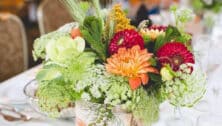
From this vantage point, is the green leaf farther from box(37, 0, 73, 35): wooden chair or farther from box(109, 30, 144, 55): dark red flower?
box(37, 0, 73, 35): wooden chair

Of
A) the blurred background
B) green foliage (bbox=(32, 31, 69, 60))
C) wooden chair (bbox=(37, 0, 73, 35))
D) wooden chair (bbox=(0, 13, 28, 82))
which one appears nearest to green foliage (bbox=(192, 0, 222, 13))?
the blurred background

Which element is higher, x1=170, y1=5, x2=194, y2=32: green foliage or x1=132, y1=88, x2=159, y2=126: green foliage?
x1=170, y1=5, x2=194, y2=32: green foliage

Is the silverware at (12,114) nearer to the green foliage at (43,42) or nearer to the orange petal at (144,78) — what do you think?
the green foliage at (43,42)

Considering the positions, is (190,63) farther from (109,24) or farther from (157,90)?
(109,24)

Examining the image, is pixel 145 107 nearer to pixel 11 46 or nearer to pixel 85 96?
pixel 85 96

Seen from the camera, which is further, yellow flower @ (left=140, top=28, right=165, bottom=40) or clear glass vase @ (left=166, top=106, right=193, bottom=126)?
clear glass vase @ (left=166, top=106, right=193, bottom=126)

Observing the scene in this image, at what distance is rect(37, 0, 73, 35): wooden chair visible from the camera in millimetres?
2205

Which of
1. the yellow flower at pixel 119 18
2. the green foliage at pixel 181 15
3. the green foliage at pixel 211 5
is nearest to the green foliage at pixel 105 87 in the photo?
the yellow flower at pixel 119 18

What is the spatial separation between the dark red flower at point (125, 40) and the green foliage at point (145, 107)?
0.10 m

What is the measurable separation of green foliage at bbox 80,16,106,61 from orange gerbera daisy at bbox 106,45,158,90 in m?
0.06

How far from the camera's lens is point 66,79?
0.83 meters

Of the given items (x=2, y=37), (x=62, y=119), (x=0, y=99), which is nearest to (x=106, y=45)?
(x=62, y=119)

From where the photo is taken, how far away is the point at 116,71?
779 mm

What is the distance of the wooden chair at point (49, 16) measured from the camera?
2205 mm
